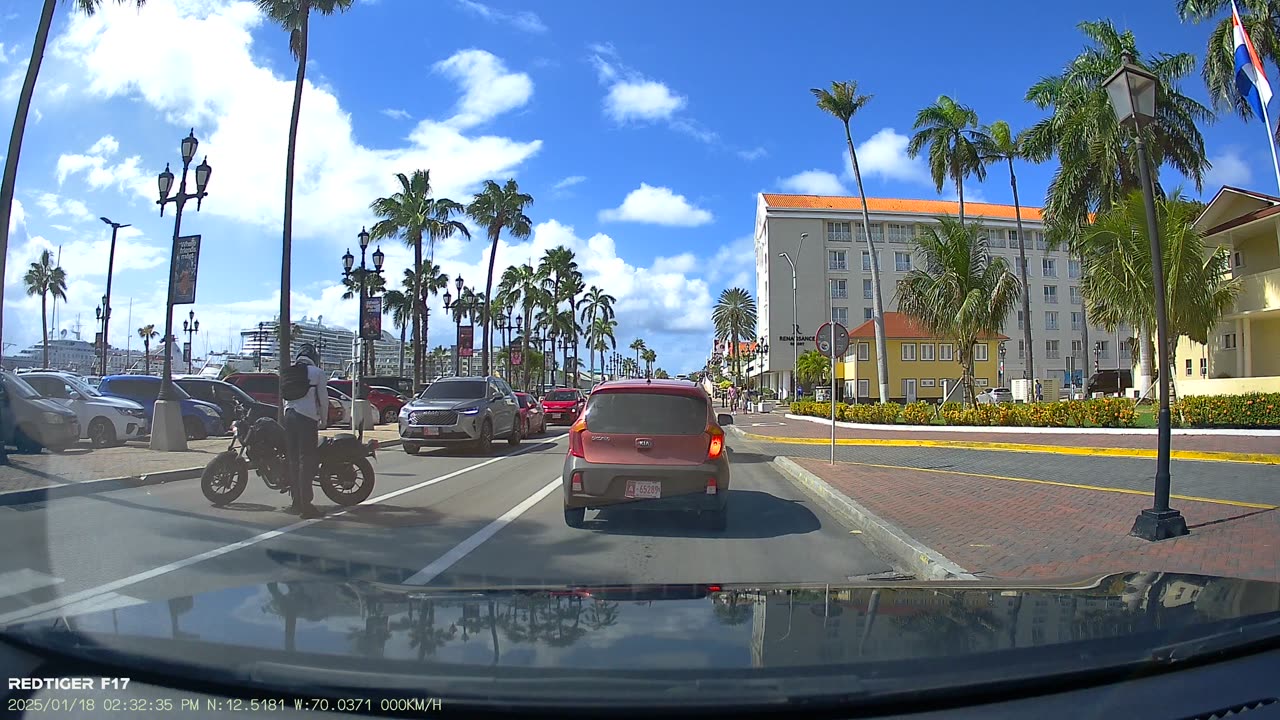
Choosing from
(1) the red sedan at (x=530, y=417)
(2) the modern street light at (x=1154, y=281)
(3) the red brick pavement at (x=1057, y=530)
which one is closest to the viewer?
(3) the red brick pavement at (x=1057, y=530)

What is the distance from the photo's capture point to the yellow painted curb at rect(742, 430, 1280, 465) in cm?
1378

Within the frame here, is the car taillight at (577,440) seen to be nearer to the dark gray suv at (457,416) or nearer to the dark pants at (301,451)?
the dark pants at (301,451)

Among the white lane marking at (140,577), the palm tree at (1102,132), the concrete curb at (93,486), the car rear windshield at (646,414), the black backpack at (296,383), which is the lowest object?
the white lane marking at (140,577)

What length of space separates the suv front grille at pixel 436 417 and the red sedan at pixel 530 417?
5.32 meters

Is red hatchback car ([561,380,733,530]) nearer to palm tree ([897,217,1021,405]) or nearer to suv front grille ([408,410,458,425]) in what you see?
suv front grille ([408,410,458,425])

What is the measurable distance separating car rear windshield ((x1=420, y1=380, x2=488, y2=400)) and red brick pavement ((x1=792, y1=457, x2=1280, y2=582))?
32.8 feet

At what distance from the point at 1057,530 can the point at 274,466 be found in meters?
9.06

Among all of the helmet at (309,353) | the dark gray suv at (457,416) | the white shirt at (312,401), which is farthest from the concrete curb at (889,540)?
the dark gray suv at (457,416)

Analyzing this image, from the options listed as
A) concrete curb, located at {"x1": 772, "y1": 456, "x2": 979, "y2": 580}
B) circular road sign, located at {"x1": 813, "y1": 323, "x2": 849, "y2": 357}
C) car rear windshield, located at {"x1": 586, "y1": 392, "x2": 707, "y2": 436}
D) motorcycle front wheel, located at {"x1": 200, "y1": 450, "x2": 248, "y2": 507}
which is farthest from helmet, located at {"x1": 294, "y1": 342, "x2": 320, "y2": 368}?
circular road sign, located at {"x1": 813, "y1": 323, "x2": 849, "y2": 357}

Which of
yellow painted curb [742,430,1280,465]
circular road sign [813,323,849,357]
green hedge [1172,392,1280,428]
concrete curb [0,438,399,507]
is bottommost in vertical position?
yellow painted curb [742,430,1280,465]

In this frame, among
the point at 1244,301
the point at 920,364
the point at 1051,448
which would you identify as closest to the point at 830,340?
the point at 1051,448

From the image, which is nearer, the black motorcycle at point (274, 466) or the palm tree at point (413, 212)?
the black motorcycle at point (274, 466)

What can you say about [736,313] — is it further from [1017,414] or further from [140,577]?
[140,577]

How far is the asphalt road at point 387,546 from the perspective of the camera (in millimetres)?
5864
